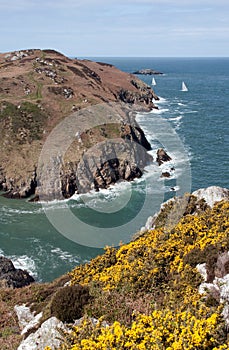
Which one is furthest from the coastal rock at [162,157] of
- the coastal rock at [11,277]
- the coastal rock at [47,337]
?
the coastal rock at [47,337]

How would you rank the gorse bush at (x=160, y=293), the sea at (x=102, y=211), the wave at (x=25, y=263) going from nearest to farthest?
the gorse bush at (x=160, y=293) → the wave at (x=25, y=263) → the sea at (x=102, y=211)

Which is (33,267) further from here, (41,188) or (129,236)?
(41,188)

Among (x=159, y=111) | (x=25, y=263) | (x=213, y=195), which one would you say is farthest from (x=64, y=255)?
(x=159, y=111)

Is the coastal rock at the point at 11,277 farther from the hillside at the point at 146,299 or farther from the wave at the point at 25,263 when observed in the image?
the hillside at the point at 146,299

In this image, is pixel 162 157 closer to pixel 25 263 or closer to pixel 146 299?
pixel 25 263

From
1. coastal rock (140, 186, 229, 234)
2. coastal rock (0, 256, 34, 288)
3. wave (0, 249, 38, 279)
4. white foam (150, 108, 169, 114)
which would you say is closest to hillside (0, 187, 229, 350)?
coastal rock (140, 186, 229, 234)

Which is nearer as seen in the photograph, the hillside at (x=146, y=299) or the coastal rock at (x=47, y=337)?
the hillside at (x=146, y=299)

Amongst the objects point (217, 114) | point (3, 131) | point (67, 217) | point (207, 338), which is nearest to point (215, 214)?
point (207, 338)
